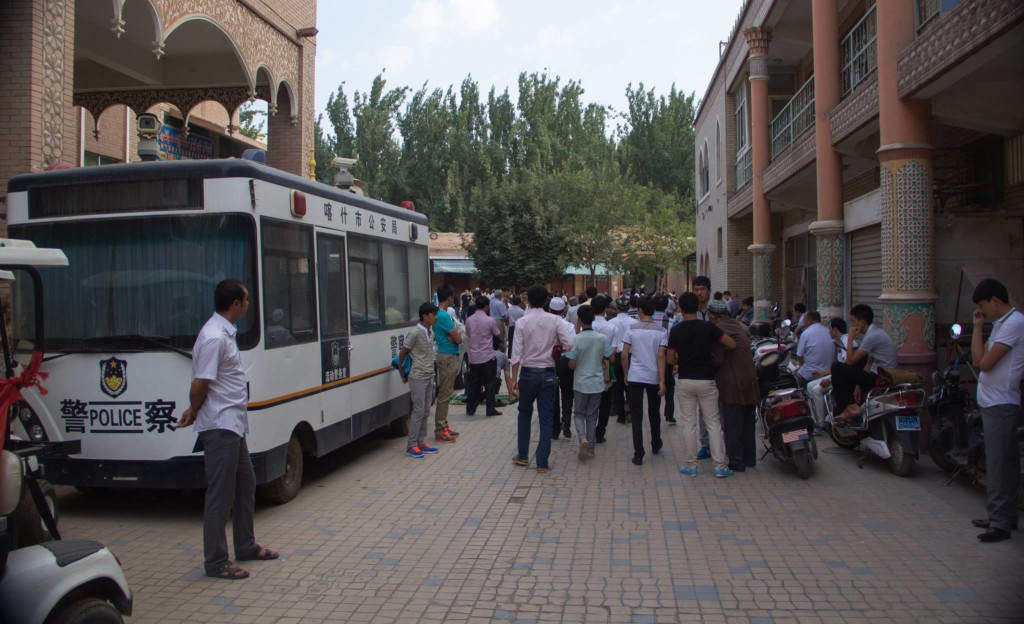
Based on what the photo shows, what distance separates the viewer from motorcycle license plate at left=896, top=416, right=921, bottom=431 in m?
7.67

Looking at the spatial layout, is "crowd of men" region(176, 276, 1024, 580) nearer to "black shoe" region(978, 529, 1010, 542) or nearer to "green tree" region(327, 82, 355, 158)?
"black shoe" region(978, 529, 1010, 542)

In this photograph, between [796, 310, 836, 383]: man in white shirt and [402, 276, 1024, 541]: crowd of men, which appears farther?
[796, 310, 836, 383]: man in white shirt

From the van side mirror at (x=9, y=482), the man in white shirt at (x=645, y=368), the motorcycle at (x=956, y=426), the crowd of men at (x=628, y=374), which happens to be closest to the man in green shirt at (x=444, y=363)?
the crowd of men at (x=628, y=374)

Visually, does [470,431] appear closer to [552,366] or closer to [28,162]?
[552,366]

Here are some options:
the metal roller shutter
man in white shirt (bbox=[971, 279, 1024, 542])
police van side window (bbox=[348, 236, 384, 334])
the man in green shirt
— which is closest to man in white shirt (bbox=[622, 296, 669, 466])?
the man in green shirt

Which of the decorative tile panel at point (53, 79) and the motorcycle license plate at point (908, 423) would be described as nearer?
the motorcycle license plate at point (908, 423)

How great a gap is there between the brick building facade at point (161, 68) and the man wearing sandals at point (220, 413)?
4561 millimetres

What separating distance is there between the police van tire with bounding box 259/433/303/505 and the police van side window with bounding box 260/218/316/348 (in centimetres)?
97

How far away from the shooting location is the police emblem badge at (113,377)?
20.6 ft

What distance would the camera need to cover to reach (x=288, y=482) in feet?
23.8

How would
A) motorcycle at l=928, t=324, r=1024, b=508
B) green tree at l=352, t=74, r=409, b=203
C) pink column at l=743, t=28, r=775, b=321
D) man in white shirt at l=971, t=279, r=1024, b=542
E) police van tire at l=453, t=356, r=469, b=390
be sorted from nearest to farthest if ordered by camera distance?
man in white shirt at l=971, t=279, r=1024, b=542 < motorcycle at l=928, t=324, r=1024, b=508 < police van tire at l=453, t=356, r=469, b=390 < pink column at l=743, t=28, r=775, b=321 < green tree at l=352, t=74, r=409, b=203

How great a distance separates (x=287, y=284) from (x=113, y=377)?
1.53m

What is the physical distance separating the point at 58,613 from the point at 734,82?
2182 cm

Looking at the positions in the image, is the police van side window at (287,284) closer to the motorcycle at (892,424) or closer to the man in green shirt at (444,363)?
the man in green shirt at (444,363)
